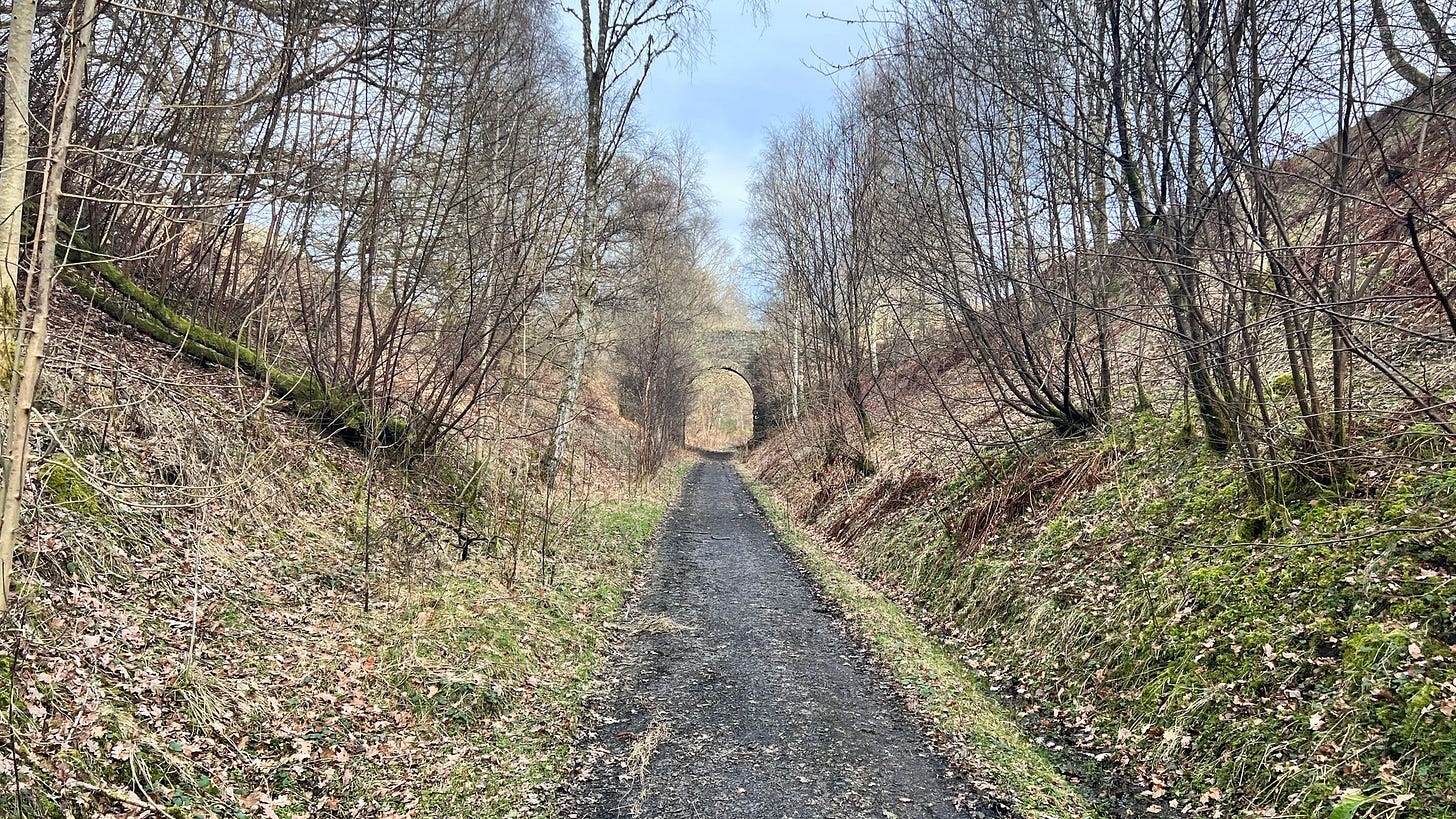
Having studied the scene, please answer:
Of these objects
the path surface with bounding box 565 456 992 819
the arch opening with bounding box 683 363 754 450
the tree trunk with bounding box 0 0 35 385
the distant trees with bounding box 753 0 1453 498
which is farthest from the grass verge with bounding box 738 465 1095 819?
the arch opening with bounding box 683 363 754 450

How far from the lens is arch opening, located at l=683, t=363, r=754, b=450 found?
47250 millimetres

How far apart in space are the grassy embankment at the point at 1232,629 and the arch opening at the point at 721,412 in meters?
39.0

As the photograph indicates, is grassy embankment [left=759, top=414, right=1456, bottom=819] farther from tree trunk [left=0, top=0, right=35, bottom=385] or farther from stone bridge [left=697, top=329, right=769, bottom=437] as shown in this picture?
stone bridge [left=697, top=329, right=769, bottom=437]

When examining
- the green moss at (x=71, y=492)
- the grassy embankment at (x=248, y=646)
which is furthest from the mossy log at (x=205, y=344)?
the green moss at (x=71, y=492)

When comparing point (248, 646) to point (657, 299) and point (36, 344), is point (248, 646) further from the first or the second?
point (657, 299)

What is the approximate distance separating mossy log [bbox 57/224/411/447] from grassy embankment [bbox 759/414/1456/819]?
587 centimetres

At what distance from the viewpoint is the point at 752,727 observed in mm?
4859

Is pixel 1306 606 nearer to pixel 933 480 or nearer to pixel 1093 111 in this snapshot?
pixel 1093 111

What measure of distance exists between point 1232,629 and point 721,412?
155 ft

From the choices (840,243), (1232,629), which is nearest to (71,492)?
(1232,629)

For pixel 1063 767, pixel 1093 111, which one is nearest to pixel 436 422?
pixel 1063 767

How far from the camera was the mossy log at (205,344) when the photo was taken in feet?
20.9

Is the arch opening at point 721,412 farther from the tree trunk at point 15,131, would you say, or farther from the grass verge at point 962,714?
the tree trunk at point 15,131

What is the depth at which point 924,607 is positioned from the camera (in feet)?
25.6
